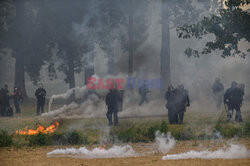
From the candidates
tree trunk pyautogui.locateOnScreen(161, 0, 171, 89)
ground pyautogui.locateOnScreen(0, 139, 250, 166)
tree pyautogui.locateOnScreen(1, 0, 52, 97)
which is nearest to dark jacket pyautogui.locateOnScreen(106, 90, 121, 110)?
ground pyautogui.locateOnScreen(0, 139, 250, 166)

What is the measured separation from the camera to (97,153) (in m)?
12.7

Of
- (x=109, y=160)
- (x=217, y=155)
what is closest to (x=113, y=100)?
(x=109, y=160)

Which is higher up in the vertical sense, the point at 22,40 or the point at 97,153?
the point at 22,40

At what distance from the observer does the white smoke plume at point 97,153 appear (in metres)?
12.4

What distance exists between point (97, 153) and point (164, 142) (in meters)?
3.20

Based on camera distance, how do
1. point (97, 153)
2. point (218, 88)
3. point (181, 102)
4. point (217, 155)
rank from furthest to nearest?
point (218, 88), point (181, 102), point (97, 153), point (217, 155)

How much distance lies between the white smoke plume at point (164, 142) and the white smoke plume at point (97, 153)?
3.53 feet

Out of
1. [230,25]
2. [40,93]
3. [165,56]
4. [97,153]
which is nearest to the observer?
[97,153]

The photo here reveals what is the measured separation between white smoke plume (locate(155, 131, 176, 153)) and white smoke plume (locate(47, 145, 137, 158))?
107 cm

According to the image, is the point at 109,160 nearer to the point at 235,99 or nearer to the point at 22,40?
the point at 235,99

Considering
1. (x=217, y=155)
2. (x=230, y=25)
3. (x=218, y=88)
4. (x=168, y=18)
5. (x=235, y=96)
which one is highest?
(x=168, y=18)

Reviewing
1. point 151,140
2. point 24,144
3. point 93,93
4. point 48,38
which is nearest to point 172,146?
point 151,140

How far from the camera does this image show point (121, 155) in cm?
1234

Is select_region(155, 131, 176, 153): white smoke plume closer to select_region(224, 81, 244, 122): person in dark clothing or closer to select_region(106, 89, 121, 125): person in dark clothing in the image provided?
select_region(106, 89, 121, 125): person in dark clothing
